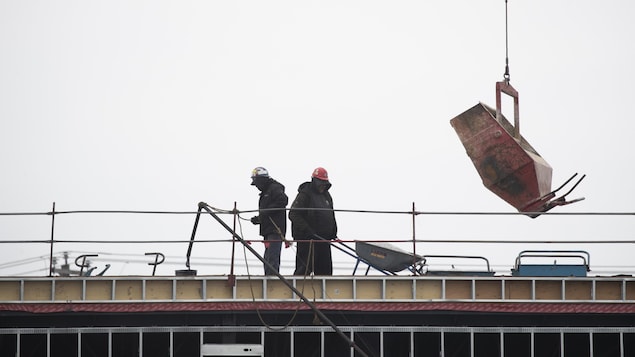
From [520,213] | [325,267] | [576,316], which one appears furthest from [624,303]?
[325,267]

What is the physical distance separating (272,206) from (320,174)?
107 cm

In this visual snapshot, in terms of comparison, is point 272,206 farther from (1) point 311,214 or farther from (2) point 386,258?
(2) point 386,258

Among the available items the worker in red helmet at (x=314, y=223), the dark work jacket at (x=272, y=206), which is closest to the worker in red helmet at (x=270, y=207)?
the dark work jacket at (x=272, y=206)

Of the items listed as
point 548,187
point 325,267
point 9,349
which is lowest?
point 9,349

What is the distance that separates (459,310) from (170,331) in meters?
5.10

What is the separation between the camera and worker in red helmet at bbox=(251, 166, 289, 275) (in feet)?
75.5

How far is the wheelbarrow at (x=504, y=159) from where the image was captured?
2359 centimetres

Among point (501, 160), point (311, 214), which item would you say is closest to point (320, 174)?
point (311, 214)

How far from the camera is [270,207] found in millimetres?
23234

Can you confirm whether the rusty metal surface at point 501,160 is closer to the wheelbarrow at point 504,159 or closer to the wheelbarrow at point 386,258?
the wheelbarrow at point 504,159

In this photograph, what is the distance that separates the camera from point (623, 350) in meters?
22.5

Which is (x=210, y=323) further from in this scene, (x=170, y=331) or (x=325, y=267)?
(x=325, y=267)

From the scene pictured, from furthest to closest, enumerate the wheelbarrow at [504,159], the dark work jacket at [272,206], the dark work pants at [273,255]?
the wheelbarrow at [504,159] < the dark work jacket at [272,206] < the dark work pants at [273,255]

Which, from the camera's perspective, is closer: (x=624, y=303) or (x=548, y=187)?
(x=624, y=303)
